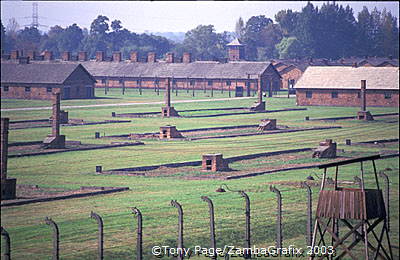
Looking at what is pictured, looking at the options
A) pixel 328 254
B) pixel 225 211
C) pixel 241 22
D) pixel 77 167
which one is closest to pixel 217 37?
pixel 241 22

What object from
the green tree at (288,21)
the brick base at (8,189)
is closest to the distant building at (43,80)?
the green tree at (288,21)

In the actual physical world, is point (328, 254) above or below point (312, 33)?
below

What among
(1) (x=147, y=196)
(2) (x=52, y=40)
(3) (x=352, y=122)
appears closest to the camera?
(1) (x=147, y=196)

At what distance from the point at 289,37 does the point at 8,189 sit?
81944mm

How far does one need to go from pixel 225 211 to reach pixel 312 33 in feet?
287

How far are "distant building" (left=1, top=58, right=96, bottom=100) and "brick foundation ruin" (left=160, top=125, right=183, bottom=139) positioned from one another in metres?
14.6

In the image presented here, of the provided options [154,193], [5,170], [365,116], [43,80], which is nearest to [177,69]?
[43,80]

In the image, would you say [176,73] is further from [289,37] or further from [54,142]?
[54,142]

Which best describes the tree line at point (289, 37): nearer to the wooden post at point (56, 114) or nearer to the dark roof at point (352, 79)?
the dark roof at point (352, 79)

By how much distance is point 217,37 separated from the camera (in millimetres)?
153875

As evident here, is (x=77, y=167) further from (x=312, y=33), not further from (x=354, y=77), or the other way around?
(x=312, y=33)

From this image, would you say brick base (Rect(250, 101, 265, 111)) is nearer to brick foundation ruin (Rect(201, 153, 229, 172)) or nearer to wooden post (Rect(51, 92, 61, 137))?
wooden post (Rect(51, 92, 61, 137))

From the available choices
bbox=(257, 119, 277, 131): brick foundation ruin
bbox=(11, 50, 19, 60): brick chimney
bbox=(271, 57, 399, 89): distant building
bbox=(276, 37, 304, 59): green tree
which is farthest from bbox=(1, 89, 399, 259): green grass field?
bbox=(271, 57, 399, 89): distant building

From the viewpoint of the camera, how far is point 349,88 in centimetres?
8881
